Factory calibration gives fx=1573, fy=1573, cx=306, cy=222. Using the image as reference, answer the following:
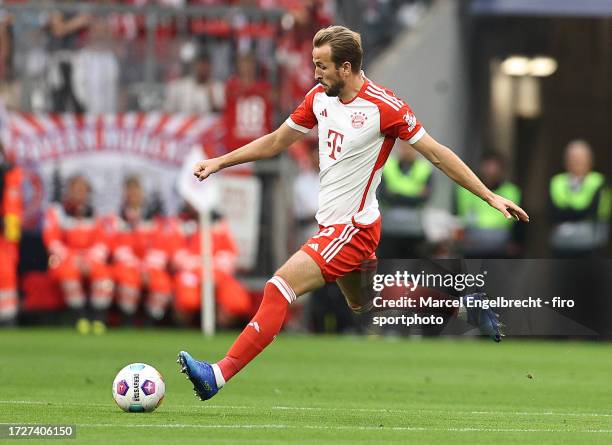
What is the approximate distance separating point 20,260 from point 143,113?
2.39 metres

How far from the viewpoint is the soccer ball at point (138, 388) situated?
29.9 ft

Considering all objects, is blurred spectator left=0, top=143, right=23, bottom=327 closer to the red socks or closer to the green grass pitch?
the green grass pitch

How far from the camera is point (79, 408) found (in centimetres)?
955

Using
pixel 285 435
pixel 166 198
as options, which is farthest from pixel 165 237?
pixel 285 435

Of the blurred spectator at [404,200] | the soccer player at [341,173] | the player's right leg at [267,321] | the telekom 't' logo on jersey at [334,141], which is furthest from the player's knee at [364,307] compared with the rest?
the blurred spectator at [404,200]

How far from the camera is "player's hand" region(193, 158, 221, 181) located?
9.29 metres

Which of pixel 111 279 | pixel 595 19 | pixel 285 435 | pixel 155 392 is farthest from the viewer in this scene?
pixel 595 19

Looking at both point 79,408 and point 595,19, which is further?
point 595,19

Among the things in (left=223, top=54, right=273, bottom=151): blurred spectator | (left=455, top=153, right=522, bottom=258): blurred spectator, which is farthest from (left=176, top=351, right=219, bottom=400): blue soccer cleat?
(left=223, top=54, right=273, bottom=151): blurred spectator

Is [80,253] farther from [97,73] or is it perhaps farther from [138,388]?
[138,388]

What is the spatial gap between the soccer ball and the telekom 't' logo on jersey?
1652 millimetres

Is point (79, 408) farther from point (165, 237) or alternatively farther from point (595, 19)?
point (595, 19)

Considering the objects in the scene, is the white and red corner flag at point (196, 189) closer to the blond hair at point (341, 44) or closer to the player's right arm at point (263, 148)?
the player's right arm at point (263, 148)

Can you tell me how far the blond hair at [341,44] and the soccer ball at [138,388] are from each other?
6.91ft
